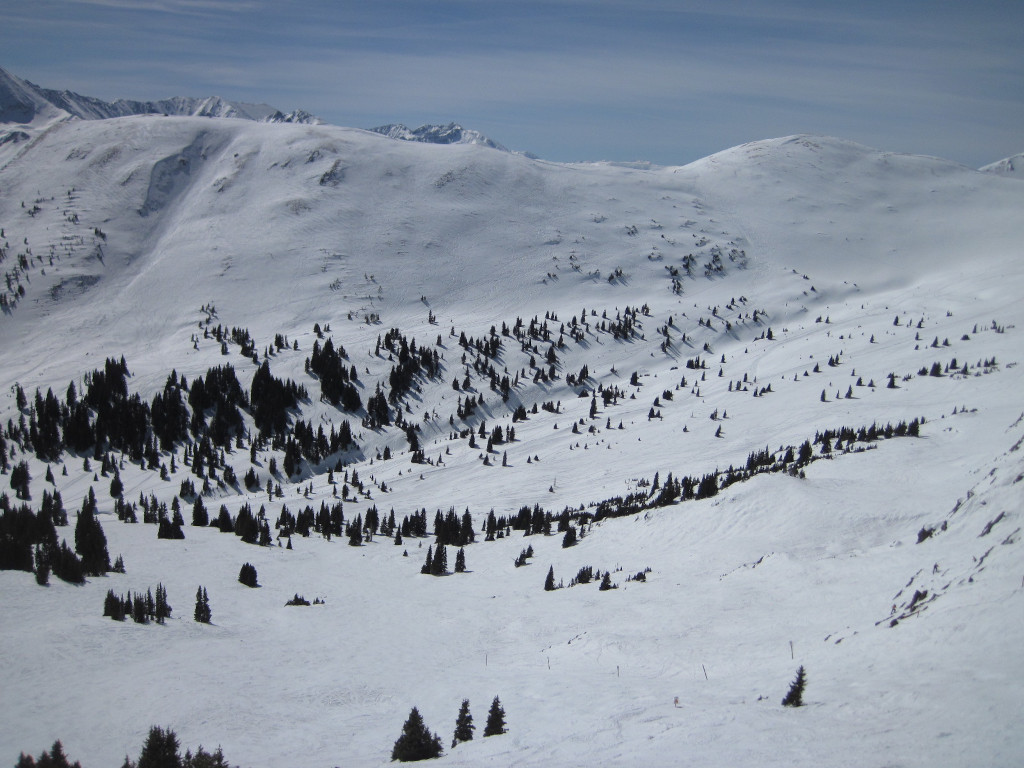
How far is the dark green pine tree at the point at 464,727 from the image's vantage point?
Result: 68.9 feet

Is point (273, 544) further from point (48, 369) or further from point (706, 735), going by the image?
point (48, 369)

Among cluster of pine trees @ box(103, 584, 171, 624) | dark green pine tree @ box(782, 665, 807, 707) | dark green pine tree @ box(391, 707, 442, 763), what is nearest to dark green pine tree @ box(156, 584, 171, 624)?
cluster of pine trees @ box(103, 584, 171, 624)

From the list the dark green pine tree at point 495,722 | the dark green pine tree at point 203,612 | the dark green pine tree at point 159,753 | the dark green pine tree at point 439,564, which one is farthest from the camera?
the dark green pine tree at point 439,564

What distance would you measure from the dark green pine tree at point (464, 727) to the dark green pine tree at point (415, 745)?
2.92 ft

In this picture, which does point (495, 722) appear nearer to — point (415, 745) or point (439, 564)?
point (415, 745)

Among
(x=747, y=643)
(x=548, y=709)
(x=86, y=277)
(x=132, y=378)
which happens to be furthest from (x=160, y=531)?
(x=86, y=277)

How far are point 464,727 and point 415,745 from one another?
190 cm

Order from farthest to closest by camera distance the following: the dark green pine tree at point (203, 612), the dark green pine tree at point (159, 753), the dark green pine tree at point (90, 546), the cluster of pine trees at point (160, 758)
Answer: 1. the dark green pine tree at point (90, 546)
2. the dark green pine tree at point (203, 612)
3. the dark green pine tree at point (159, 753)
4. the cluster of pine trees at point (160, 758)

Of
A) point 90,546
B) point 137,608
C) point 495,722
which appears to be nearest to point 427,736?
point 495,722

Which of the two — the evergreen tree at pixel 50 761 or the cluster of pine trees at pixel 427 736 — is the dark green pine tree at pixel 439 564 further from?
the evergreen tree at pixel 50 761

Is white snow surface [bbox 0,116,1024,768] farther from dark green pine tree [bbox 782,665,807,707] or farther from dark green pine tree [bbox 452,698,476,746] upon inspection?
dark green pine tree [bbox 452,698,476,746]

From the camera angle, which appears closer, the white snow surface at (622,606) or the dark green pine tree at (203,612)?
the white snow surface at (622,606)

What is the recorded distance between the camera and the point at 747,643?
988 inches

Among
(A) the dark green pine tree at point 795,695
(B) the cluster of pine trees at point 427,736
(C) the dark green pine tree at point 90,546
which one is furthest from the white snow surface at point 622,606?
(C) the dark green pine tree at point 90,546
